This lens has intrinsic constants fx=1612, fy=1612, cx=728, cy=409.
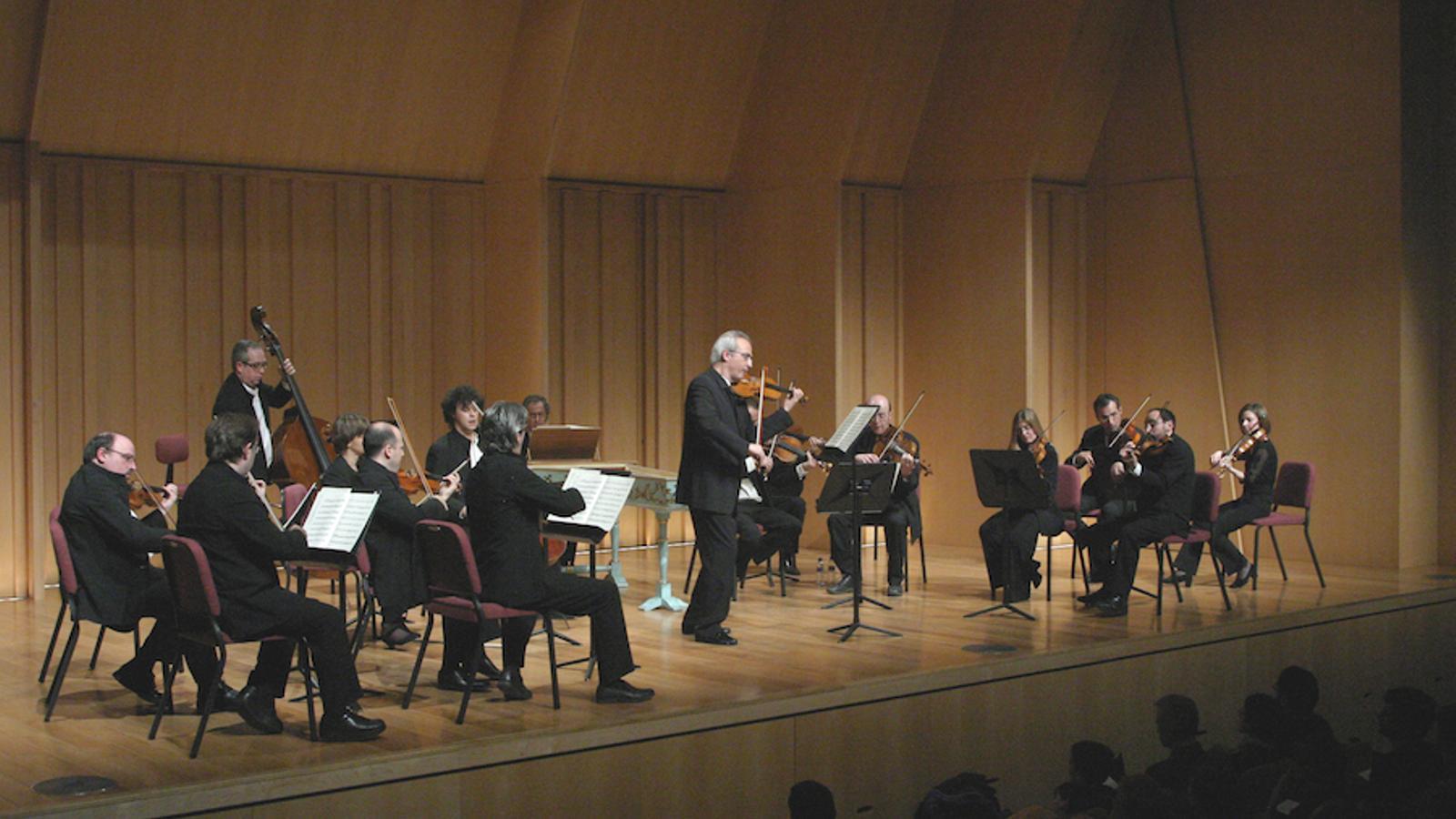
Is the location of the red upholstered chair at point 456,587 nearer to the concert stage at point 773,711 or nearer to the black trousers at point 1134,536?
the concert stage at point 773,711

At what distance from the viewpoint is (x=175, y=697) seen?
5.83 m

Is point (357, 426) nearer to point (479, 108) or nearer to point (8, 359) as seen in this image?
point (8, 359)

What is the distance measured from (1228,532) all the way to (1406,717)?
397 cm

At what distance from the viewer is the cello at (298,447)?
756 centimetres

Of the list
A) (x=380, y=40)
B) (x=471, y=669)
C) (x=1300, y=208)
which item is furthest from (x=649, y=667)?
(x=1300, y=208)

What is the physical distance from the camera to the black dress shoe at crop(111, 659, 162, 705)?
18.9 feet

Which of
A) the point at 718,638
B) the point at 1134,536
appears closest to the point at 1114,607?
the point at 1134,536

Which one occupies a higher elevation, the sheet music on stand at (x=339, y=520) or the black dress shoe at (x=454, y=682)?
the sheet music on stand at (x=339, y=520)

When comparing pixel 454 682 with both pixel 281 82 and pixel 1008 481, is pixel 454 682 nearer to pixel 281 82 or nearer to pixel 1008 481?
pixel 1008 481

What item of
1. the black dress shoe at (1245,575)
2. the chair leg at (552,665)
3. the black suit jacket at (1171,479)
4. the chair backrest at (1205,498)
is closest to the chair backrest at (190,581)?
the chair leg at (552,665)

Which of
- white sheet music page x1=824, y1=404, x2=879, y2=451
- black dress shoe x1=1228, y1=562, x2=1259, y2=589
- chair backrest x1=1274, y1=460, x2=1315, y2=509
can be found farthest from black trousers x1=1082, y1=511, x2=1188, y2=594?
white sheet music page x1=824, y1=404, x2=879, y2=451

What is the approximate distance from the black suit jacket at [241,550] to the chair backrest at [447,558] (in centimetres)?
53

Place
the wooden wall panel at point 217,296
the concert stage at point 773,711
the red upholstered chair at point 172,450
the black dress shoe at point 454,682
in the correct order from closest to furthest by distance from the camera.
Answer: the concert stage at point 773,711 → the black dress shoe at point 454,682 → the red upholstered chair at point 172,450 → the wooden wall panel at point 217,296

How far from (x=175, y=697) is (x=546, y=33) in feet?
16.5
